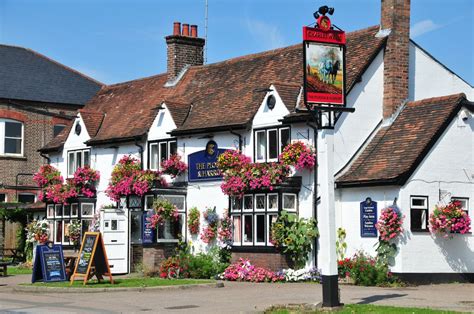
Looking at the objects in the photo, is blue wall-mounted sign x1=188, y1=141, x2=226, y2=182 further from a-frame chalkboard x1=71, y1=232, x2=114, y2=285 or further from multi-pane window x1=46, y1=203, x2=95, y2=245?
a-frame chalkboard x1=71, y1=232, x2=114, y2=285

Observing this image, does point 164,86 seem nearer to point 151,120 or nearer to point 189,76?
point 189,76

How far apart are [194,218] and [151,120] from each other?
16.8ft

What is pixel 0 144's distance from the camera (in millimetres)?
44250

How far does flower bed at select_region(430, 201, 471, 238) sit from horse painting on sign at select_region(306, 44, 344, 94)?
8713 millimetres

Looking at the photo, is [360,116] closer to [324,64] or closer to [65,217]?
[324,64]

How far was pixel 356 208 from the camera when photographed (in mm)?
27484

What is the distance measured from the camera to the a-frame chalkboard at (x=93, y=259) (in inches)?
987

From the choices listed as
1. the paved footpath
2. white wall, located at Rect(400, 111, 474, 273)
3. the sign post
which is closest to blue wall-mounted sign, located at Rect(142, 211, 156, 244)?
the paved footpath

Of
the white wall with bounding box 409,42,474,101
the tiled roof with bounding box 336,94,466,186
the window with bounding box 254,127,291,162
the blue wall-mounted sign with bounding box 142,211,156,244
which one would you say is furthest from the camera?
the blue wall-mounted sign with bounding box 142,211,156,244

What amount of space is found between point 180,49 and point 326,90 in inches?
775

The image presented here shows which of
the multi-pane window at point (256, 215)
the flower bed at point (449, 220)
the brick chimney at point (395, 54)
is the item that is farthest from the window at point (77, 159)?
the flower bed at point (449, 220)

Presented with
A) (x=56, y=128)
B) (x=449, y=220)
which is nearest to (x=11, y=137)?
(x=56, y=128)

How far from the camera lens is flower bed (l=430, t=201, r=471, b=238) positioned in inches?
1033

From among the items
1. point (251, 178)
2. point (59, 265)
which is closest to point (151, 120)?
point (251, 178)
